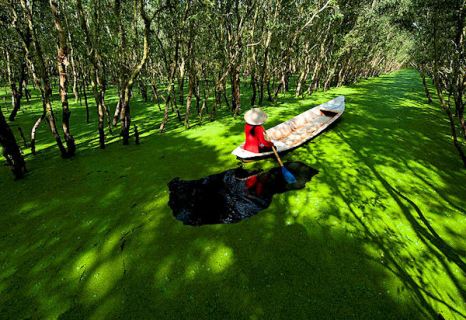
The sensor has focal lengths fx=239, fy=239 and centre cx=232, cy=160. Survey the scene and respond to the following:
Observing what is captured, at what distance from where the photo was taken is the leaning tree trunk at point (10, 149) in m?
7.51

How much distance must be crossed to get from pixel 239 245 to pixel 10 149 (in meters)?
8.13

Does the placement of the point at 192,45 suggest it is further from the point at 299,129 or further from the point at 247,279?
the point at 247,279

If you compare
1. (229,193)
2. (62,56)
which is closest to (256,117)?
(229,193)

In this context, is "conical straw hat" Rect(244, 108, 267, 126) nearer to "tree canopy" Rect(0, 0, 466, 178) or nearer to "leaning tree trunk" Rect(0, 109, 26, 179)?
"tree canopy" Rect(0, 0, 466, 178)

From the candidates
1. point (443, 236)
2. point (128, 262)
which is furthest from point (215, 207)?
point (443, 236)

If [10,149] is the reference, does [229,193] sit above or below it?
below

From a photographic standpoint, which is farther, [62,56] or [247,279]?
[62,56]

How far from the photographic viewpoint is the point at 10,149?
25.6 ft

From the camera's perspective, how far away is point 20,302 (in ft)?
13.8

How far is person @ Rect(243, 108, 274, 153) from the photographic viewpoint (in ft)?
26.2

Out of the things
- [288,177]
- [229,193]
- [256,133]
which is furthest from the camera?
[256,133]

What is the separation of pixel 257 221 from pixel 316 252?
1.56 meters

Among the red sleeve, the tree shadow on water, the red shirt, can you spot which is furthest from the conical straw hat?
the tree shadow on water

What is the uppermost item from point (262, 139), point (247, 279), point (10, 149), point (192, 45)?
point (192, 45)
